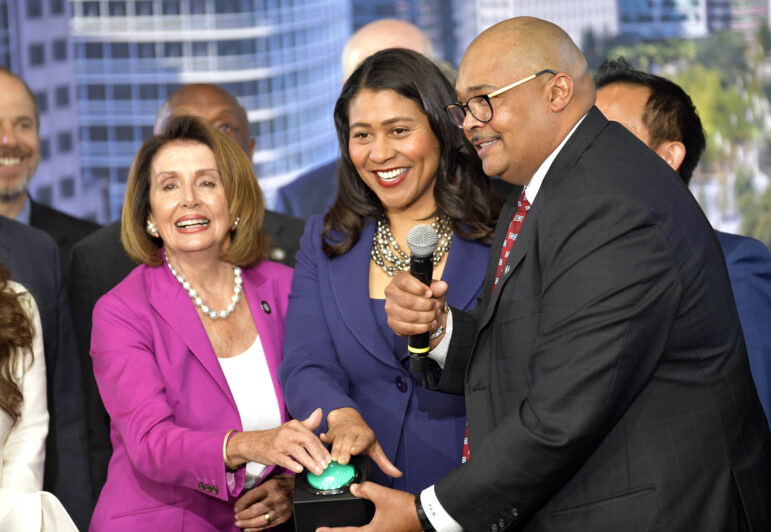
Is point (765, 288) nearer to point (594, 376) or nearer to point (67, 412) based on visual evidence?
point (594, 376)

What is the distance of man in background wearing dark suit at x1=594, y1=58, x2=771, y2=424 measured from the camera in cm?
279

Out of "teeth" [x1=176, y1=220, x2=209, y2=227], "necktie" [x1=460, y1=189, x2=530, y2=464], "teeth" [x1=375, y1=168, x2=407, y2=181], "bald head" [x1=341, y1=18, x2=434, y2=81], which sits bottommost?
"teeth" [x1=176, y1=220, x2=209, y2=227]

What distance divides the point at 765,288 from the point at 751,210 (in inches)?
115

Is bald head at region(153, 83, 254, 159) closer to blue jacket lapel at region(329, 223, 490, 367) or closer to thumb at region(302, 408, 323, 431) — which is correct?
blue jacket lapel at region(329, 223, 490, 367)

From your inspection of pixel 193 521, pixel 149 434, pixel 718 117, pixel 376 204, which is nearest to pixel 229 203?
pixel 376 204

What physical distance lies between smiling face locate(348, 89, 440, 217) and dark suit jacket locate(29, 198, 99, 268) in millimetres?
1857

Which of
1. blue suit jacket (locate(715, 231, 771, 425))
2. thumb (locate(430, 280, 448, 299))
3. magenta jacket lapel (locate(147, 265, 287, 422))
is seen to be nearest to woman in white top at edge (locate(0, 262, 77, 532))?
magenta jacket lapel (locate(147, 265, 287, 422))

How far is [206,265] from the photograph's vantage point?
9.81 feet

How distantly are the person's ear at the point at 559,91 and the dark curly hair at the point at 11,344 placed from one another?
1627 millimetres

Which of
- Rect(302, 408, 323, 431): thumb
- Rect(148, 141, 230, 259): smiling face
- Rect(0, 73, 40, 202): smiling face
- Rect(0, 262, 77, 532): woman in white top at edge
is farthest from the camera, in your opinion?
Rect(0, 73, 40, 202): smiling face

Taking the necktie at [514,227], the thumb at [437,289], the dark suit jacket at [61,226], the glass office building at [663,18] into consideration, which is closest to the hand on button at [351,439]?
the necktie at [514,227]

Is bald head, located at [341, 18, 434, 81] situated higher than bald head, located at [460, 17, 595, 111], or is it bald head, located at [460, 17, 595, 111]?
bald head, located at [341, 18, 434, 81]

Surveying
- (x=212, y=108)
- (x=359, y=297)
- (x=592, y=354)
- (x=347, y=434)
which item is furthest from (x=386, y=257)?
(x=212, y=108)

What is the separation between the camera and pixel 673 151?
3.05 metres
